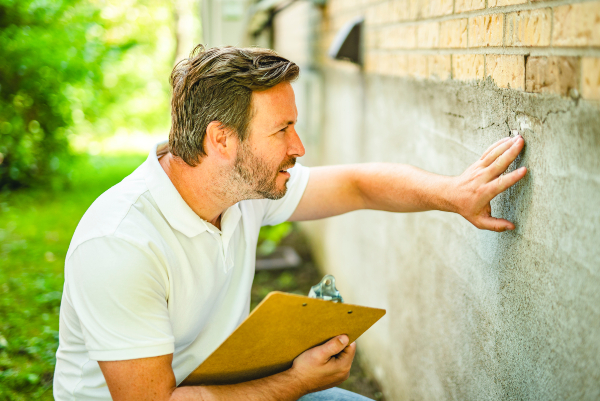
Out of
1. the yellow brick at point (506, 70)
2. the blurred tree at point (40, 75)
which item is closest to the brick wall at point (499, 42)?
the yellow brick at point (506, 70)

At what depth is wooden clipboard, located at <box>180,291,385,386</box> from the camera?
1522mm

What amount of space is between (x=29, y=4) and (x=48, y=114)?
144cm

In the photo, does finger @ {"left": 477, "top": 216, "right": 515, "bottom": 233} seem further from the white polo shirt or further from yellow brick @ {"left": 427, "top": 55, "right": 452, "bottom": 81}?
the white polo shirt

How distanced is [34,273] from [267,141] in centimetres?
409

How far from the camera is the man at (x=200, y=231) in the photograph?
5.40 feet

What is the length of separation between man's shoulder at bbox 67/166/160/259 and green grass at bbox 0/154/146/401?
215 centimetres

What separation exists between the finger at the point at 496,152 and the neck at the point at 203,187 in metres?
0.88

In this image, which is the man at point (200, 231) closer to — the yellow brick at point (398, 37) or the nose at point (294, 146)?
the nose at point (294, 146)

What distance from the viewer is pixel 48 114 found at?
24.5ft

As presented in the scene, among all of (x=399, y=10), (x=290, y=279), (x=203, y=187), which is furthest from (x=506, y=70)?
(x=290, y=279)

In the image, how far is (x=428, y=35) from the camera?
94.7 inches

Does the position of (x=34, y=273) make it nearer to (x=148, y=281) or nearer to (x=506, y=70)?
(x=148, y=281)

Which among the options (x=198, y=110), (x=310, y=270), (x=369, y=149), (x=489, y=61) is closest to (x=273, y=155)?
(x=198, y=110)

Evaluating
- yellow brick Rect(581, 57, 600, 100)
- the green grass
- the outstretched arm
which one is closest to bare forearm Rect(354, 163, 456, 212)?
the outstretched arm
